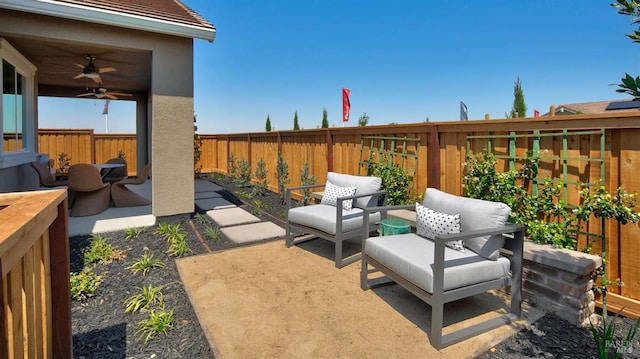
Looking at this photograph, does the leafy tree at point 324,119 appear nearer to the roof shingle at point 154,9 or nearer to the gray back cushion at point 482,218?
the roof shingle at point 154,9

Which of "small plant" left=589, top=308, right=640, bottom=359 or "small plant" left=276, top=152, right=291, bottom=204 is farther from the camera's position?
"small plant" left=276, top=152, right=291, bottom=204

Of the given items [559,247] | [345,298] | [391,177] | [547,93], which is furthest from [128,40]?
[547,93]

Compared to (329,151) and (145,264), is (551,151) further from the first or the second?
(145,264)

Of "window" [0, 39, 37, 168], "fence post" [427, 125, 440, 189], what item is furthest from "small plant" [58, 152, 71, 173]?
"fence post" [427, 125, 440, 189]

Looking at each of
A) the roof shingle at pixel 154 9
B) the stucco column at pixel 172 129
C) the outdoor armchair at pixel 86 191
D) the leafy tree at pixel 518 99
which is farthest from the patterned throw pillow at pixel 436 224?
the leafy tree at pixel 518 99

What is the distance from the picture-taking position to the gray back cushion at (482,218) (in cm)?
263

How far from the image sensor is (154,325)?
97.6 inches

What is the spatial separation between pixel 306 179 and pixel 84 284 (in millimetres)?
4297

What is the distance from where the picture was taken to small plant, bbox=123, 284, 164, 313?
2.80 meters

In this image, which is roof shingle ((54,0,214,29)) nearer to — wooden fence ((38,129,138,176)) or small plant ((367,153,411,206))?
small plant ((367,153,411,206))

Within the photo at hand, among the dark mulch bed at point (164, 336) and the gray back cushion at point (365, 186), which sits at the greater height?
the gray back cushion at point (365, 186)

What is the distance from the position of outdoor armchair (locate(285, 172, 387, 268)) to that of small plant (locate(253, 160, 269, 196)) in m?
3.70

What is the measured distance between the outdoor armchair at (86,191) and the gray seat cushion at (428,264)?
5126 mm

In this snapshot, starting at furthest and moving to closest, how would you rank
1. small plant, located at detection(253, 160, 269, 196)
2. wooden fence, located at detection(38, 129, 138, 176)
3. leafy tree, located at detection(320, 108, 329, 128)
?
leafy tree, located at detection(320, 108, 329, 128) < wooden fence, located at detection(38, 129, 138, 176) < small plant, located at detection(253, 160, 269, 196)
